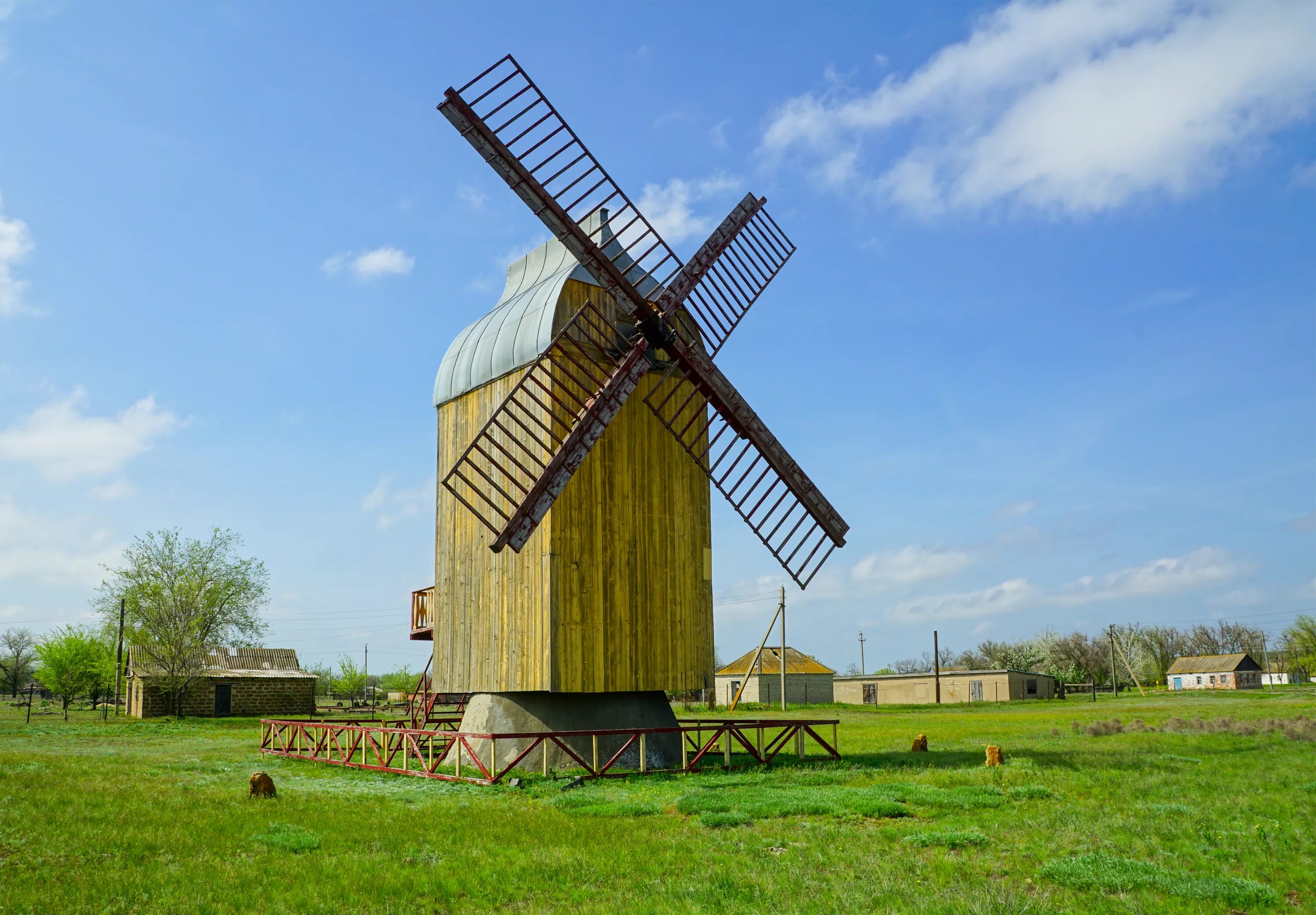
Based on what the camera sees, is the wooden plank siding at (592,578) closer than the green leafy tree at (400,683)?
Yes

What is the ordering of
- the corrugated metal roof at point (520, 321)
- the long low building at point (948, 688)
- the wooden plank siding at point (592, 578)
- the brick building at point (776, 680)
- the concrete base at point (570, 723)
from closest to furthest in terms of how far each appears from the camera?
the wooden plank siding at point (592, 578) < the concrete base at point (570, 723) < the corrugated metal roof at point (520, 321) < the brick building at point (776, 680) < the long low building at point (948, 688)

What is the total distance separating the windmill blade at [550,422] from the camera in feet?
51.0

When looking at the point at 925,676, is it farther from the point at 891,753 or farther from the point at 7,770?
the point at 7,770

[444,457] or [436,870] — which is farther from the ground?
[444,457]

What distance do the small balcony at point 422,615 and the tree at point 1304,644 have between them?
Result: 4015 inches

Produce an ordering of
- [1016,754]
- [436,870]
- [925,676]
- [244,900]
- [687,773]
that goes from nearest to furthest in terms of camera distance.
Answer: [244,900]
[436,870]
[687,773]
[1016,754]
[925,676]

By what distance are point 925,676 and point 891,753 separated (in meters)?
52.2

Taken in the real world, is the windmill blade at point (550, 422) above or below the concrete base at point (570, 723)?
above

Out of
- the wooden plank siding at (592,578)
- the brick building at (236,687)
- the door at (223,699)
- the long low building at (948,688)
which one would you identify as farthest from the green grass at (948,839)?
the long low building at (948,688)

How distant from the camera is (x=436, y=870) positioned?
8477mm

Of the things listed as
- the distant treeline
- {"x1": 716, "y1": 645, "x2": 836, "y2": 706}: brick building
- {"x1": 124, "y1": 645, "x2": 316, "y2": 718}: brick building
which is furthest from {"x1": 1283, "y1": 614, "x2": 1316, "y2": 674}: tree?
{"x1": 124, "y1": 645, "x2": 316, "y2": 718}: brick building

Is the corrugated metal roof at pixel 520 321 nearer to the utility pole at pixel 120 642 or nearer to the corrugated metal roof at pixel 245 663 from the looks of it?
the utility pole at pixel 120 642

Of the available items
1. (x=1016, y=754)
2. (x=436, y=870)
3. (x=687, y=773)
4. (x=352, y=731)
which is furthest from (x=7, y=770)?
(x=1016, y=754)

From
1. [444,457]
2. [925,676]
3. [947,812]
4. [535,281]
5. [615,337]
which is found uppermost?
[535,281]
